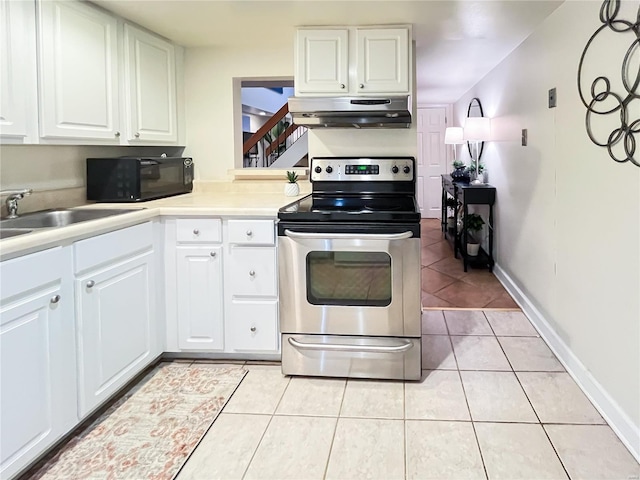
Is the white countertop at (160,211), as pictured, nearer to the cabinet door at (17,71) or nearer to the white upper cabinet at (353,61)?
the cabinet door at (17,71)

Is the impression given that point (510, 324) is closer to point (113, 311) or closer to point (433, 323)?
point (433, 323)

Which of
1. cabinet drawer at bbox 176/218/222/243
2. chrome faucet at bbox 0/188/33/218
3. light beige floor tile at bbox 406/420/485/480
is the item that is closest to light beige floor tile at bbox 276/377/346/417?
light beige floor tile at bbox 406/420/485/480

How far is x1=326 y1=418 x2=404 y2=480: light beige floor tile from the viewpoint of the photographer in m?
1.76

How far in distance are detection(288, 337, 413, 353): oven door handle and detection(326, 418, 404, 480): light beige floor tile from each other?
40 centimetres

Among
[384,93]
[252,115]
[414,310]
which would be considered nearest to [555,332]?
[414,310]

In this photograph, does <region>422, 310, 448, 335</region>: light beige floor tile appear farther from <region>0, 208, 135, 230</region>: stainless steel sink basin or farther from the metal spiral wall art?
<region>0, 208, 135, 230</region>: stainless steel sink basin

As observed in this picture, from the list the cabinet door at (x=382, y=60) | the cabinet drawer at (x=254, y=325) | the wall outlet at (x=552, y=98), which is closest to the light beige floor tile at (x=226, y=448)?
the cabinet drawer at (x=254, y=325)

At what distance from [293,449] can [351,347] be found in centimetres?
67

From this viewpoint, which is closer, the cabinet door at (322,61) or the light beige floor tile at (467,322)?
the cabinet door at (322,61)

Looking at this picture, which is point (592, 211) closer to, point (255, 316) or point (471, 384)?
point (471, 384)

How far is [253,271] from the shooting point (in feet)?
8.55

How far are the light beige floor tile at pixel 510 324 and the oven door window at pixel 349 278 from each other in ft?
3.70

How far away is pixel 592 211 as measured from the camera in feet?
7.41

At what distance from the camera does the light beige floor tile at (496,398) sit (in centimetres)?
212
